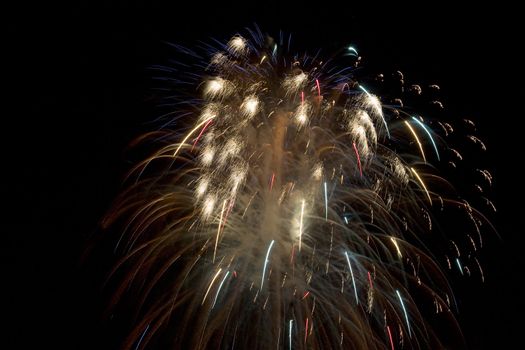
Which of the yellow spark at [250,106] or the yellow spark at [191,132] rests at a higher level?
the yellow spark at [250,106]

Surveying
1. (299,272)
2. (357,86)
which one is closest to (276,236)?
(299,272)

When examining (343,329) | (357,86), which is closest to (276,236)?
(343,329)

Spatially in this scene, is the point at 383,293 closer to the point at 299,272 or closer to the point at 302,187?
the point at 299,272

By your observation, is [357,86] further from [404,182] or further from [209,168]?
[209,168]

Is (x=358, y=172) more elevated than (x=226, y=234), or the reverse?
(x=358, y=172)

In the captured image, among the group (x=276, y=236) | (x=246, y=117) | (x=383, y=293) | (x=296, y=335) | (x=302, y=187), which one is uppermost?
(x=246, y=117)

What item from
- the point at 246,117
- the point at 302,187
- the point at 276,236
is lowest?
the point at 276,236

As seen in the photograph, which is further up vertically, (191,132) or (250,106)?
(250,106)

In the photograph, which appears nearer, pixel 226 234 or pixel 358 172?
pixel 358 172

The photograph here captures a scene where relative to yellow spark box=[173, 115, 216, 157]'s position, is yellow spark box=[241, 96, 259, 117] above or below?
above
